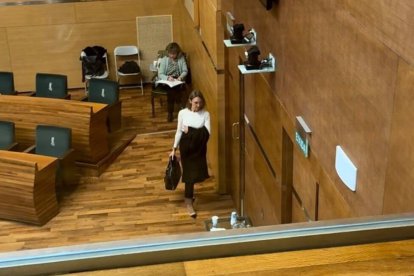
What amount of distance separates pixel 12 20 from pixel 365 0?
750 cm

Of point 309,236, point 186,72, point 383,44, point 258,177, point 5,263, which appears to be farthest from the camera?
point 186,72

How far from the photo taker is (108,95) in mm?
7969

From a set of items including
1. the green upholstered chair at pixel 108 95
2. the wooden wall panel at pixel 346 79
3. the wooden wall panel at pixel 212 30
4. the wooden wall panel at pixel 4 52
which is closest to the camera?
the wooden wall panel at pixel 346 79

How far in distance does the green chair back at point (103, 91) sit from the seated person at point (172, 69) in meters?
0.70

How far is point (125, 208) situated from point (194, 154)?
0.93 metres

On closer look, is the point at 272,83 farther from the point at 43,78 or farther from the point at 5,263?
the point at 43,78

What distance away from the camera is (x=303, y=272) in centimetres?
182

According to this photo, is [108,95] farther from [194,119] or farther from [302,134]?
[302,134]

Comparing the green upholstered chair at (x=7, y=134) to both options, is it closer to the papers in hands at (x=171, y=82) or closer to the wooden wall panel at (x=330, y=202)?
the papers in hands at (x=171, y=82)

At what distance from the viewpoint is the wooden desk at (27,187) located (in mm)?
6090

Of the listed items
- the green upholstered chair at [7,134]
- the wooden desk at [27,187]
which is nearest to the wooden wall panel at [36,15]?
the green upholstered chair at [7,134]

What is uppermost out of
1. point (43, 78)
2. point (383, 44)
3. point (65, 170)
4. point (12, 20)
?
point (383, 44)

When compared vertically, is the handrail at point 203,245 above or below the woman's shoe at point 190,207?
above

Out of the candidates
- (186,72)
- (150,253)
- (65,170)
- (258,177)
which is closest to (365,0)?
(150,253)
